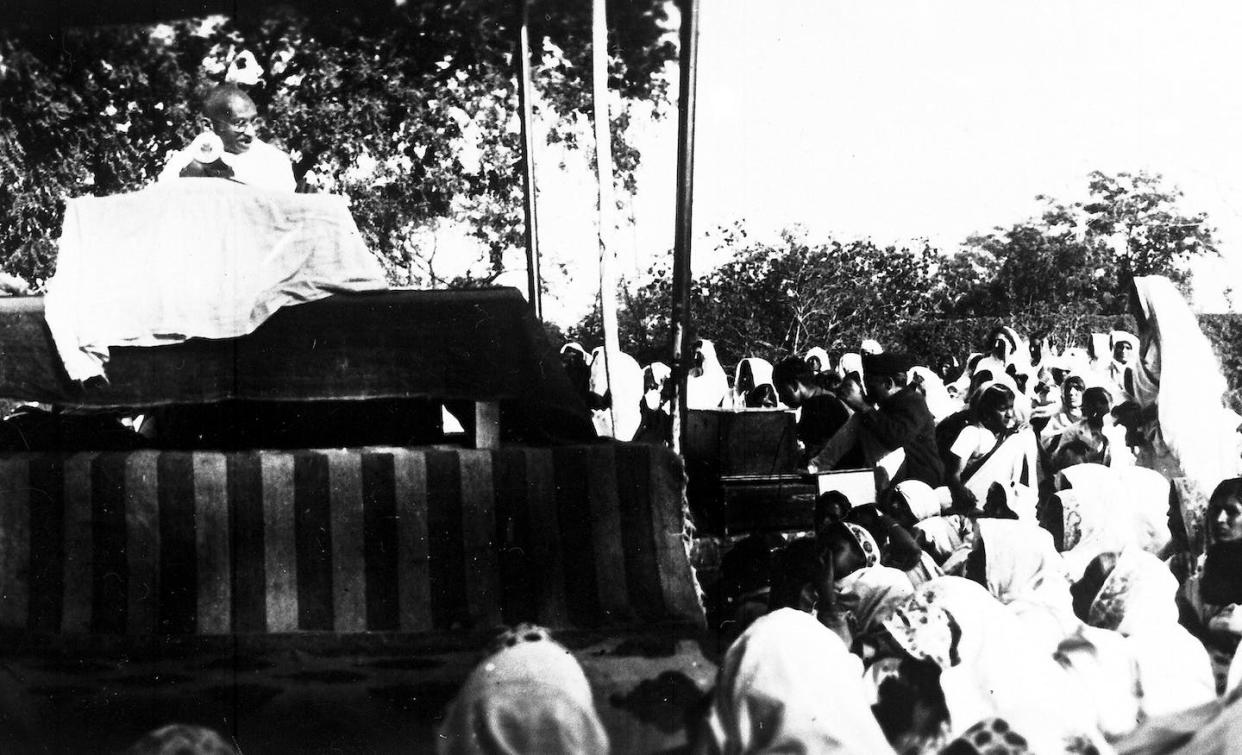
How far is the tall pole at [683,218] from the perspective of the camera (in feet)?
12.9

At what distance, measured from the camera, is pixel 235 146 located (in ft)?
12.8

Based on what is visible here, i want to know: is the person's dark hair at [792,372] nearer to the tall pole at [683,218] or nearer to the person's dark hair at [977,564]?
the tall pole at [683,218]

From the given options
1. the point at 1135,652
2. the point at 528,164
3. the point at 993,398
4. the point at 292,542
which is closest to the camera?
the point at 292,542

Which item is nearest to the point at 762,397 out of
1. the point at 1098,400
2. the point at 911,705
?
the point at 911,705

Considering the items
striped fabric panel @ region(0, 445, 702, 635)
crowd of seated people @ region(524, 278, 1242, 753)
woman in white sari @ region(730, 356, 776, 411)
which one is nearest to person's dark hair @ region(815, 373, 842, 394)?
crowd of seated people @ region(524, 278, 1242, 753)

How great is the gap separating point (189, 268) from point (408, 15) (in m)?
1.08

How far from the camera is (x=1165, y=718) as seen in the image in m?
3.90

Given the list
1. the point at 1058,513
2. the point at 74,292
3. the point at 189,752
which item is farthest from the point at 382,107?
the point at 1058,513

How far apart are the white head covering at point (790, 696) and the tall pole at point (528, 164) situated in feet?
4.18

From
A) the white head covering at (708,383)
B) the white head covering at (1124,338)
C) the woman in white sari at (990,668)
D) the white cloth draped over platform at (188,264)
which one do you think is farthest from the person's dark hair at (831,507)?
the white cloth draped over platform at (188,264)

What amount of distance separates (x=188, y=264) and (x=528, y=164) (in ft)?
3.71

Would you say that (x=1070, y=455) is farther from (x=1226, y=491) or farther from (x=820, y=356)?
(x=820, y=356)

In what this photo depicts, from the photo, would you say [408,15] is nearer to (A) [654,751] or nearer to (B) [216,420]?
(B) [216,420]

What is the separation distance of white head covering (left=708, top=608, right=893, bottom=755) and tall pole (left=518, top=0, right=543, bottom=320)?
1.27 metres
